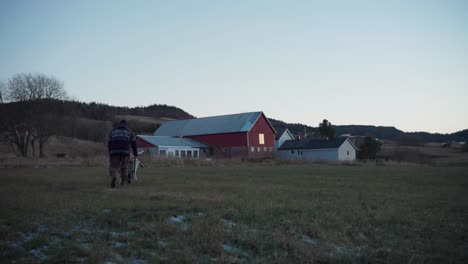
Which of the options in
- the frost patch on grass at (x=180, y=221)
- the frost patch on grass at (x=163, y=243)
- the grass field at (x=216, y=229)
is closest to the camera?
the grass field at (x=216, y=229)

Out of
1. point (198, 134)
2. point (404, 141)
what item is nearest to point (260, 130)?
point (198, 134)

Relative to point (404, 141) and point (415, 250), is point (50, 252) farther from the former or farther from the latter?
point (404, 141)

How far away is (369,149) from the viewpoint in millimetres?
60969

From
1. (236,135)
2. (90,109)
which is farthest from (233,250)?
(90,109)

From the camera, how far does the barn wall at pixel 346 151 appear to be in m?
57.6

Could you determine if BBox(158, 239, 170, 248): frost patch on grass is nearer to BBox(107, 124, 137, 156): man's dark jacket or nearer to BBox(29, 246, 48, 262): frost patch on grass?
BBox(29, 246, 48, 262): frost patch on grass

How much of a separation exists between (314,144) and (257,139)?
9.46 m

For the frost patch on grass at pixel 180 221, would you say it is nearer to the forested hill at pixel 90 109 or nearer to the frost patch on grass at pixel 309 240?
the frost patch on grass at pixel 309 240

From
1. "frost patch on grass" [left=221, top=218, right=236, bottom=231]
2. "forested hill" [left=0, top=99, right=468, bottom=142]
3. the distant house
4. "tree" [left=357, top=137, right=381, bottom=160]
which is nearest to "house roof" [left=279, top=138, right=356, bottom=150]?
the distant house

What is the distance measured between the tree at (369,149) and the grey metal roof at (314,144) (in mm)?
5522

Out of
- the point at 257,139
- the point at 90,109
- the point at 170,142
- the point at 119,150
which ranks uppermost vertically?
the point at 90,109

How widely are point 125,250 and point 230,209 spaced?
303 centimetres

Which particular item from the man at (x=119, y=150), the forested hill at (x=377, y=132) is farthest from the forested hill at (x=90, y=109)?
the man at (x=119, y=150)

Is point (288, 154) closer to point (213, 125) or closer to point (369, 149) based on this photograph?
point (369, 149)
